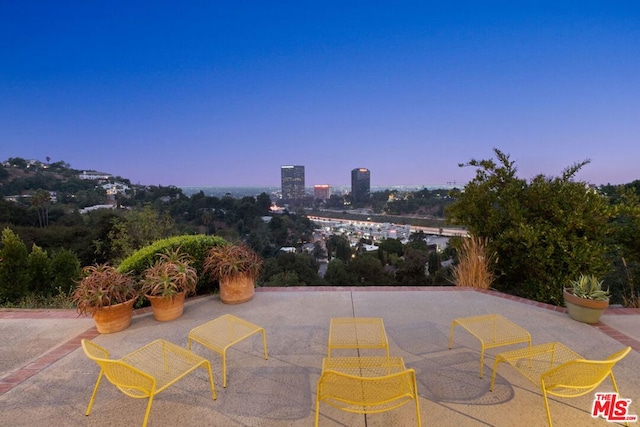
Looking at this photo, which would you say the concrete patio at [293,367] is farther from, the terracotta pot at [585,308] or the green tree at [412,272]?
the green tree at [412,272]

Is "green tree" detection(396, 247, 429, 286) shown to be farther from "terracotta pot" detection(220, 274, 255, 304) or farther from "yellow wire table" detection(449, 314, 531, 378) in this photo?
"yellow wire table" detection(449, 314, 531, 378)

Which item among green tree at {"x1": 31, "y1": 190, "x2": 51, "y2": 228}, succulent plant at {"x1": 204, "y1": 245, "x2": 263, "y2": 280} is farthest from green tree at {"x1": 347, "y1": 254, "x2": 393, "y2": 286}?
green tree at {"x1": 31, "y1": 190, "x2": 51, "y2": 228}

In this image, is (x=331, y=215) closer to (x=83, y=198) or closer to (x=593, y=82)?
(x=83, y=198)

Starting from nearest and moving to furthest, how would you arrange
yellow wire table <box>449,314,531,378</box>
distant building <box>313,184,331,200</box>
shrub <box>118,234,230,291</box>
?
yellow wire table <box>449,314,531,378</box>, shrub <box>118,234,230,291</box>, distant building <box>313,184,331,200</box>

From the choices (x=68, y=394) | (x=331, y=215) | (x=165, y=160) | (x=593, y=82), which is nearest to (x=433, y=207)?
(x=331, y=215)

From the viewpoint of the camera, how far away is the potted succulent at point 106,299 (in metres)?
3.46

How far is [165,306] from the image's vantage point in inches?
153

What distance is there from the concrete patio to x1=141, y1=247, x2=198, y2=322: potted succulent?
0.17 metres

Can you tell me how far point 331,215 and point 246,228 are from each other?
4091cm

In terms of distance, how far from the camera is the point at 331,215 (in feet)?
252

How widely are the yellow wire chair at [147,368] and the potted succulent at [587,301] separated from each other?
456 centimetres

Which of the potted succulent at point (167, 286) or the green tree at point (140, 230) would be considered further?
the green tree at point (140, 230)

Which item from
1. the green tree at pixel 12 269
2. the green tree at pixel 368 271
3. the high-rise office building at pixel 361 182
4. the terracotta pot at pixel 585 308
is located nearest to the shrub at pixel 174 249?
the green tree at pixel 12 269

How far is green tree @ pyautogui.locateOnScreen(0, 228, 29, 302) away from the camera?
504 centimetres
